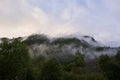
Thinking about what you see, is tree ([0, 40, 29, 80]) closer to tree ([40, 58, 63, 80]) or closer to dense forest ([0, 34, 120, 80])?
dense forest ([0, 34, 120, 80])

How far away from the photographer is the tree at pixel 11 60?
2509 inches

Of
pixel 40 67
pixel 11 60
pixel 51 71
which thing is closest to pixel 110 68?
pixel 51 71

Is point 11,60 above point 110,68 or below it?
above

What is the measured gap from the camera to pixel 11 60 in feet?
210

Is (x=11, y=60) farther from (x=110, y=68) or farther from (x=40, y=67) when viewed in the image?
(x=110, y=68)

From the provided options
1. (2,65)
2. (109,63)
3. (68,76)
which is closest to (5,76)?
(2,65)

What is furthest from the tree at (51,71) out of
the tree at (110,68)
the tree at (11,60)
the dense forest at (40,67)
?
the tree at (11,60)

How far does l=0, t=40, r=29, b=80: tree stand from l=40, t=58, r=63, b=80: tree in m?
21.1

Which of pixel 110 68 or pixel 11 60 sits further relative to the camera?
pixel 110 68

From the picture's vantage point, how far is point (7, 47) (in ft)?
215

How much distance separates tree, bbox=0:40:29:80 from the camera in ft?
209

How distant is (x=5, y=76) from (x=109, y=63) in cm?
3096

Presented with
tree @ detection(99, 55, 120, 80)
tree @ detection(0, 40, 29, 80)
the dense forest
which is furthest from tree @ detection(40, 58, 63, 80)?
tree @ detection(0, 40, 29, 80)

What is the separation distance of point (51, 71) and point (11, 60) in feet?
83.1
